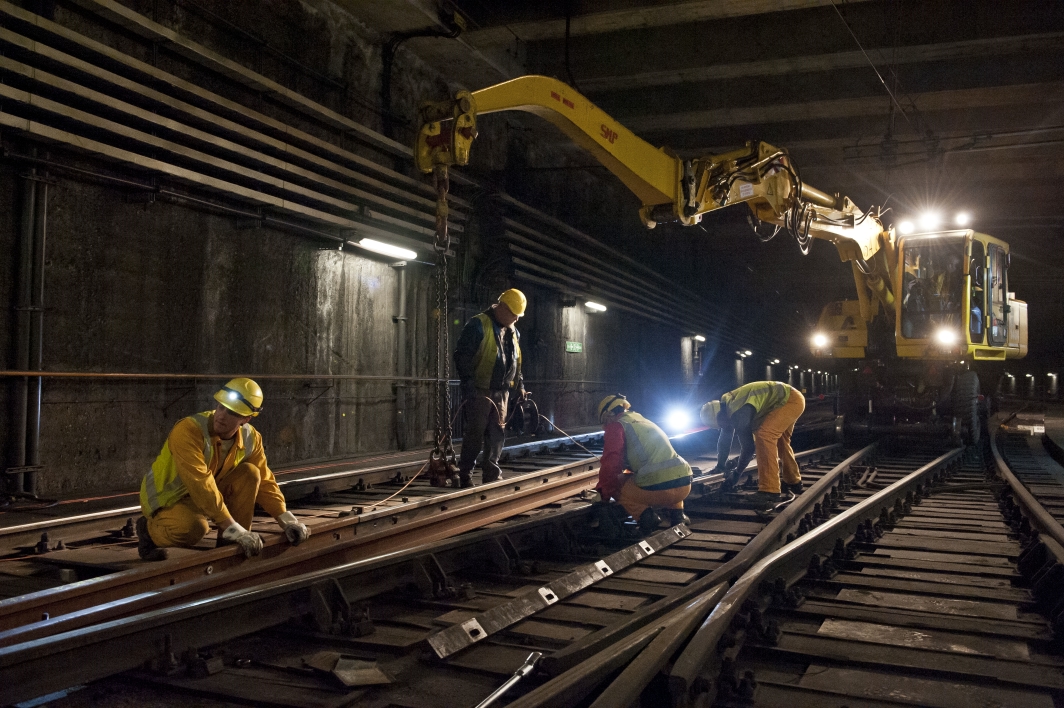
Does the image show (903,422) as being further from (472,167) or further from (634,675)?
(634,675)

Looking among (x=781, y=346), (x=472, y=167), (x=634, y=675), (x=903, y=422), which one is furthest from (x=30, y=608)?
(x=781, y=346)

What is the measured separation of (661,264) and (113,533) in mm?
17299

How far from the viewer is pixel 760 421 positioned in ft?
23.4

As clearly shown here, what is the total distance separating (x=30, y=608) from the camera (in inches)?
137

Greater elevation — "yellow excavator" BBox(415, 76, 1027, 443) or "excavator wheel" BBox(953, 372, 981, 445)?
"yellow excavator" BBox(415, 76, 1027, 443)

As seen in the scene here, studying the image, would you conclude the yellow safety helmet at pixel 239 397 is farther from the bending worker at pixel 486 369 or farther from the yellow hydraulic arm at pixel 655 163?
the bending worker at pixel 486 369

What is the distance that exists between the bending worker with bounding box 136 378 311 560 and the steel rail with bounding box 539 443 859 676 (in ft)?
6.92

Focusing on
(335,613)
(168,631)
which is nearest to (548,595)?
(335,613)

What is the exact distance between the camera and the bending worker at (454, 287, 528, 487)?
7.23 meters

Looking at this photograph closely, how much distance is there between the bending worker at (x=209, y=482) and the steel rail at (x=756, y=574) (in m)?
2.44

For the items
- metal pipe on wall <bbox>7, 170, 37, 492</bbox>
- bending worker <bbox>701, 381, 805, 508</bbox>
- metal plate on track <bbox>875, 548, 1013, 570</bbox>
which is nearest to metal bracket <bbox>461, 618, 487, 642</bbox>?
metal plate on track <bbox>875, 548, 1013, 570</bbox>

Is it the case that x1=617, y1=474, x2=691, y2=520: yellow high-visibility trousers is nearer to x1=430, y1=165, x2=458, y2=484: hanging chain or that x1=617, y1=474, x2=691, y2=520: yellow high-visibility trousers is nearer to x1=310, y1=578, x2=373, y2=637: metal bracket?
x1=430, y1=165, x2=458, y2=484: hanging chain

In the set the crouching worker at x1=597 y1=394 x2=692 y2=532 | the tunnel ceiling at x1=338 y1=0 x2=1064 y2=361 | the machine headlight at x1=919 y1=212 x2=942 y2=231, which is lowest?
the crouching worker at x1=597 y1=394 x2=692 y2=532

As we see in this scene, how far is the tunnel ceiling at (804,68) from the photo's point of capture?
1023 centimetres
